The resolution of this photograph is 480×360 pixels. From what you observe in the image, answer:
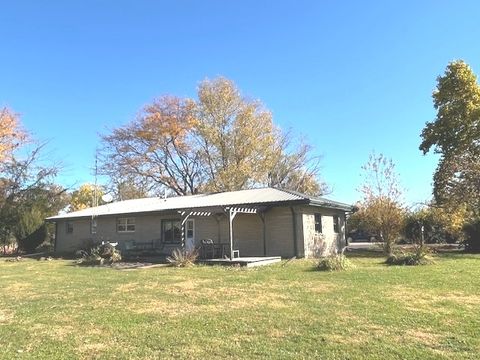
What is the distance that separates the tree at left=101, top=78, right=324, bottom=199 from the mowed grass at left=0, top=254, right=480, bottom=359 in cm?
2508

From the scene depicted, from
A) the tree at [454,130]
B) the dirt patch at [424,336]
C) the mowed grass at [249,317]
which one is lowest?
the dirt patch at [424,336]

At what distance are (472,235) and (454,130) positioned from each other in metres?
5.92

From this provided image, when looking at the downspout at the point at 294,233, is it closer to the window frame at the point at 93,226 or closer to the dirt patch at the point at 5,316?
the dirt patch at the point at 5,316

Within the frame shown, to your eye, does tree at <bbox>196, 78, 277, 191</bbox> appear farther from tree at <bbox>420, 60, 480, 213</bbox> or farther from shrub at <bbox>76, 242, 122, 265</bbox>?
shrub at <bbox>76, 242, 122, 265</bbox>

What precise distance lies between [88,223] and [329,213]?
15282 millimetres

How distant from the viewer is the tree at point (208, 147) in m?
37.9

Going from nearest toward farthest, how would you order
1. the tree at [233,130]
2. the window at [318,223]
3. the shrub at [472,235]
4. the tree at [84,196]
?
the window at [318,223]
the shrub at [472,235]
the tree at [233,130]
the tree at [84,196]

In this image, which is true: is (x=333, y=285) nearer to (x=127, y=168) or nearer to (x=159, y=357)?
(x=159, y=357)

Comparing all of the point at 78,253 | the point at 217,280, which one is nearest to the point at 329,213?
the point at 217,280

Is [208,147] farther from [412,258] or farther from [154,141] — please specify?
[412,258]

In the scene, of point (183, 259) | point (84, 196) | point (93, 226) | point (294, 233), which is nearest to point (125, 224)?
point (93, 226)

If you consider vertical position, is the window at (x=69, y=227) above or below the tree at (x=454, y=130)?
below

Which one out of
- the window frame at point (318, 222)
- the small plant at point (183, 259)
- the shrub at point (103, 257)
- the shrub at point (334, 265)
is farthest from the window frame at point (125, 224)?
the shrub at point (334, 265)

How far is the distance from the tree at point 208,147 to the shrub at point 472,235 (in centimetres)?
1704
